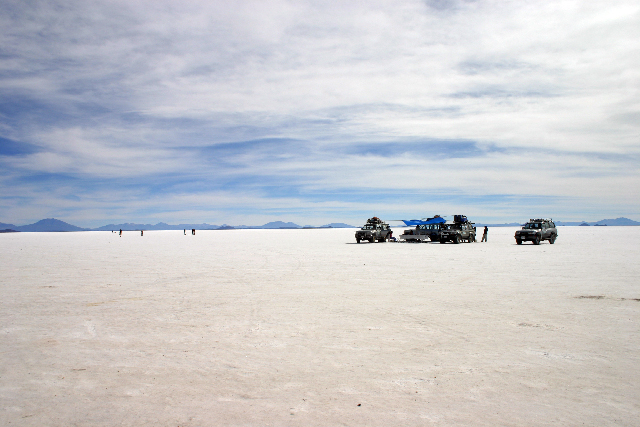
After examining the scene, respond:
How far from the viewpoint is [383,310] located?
9.72 m

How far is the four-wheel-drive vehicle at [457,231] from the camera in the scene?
3930cm

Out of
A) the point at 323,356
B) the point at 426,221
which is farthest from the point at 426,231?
the point at 323,356

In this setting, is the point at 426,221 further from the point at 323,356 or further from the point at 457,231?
the point at 323,356

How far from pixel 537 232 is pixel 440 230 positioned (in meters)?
8.06

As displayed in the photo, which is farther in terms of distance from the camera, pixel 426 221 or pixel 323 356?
pixel 426 221

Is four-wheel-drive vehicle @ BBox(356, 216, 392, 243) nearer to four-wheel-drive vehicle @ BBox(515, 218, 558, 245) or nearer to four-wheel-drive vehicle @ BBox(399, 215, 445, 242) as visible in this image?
four-wheel-drive vehicle @ BBox(399, 215, 445, 242)

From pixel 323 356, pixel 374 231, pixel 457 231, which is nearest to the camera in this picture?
pixel 323 356

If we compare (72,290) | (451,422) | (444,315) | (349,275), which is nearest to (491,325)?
(444,315)

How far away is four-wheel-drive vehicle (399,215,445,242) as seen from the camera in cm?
4146

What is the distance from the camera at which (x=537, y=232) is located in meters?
35.9

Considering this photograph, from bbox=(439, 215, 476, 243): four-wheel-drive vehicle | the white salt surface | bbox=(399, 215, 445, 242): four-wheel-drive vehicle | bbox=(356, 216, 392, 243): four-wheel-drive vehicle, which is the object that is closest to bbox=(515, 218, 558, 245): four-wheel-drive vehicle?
bbox=(439, 215, 476, 243): four-wheel-drive vehicle

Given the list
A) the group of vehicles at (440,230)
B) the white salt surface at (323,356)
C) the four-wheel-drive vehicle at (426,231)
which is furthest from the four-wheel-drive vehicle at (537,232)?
the white salt surface at (323,356)

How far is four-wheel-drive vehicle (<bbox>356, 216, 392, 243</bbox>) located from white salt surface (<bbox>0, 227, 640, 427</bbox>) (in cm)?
2866

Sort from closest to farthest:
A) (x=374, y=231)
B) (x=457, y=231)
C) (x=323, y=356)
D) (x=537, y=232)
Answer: (x=323, y=356) → (x=537, y=232) → (x=457, y=231) → (x=374, y=231)
